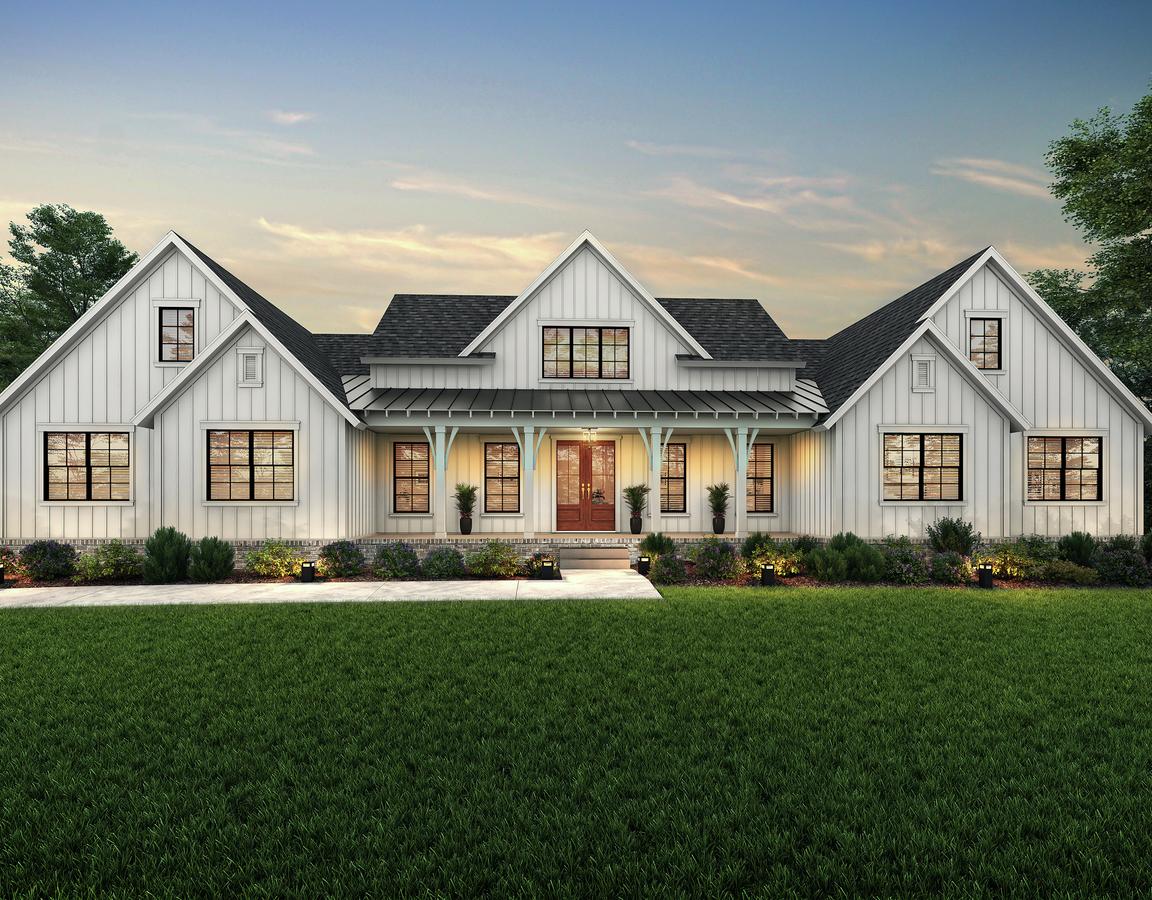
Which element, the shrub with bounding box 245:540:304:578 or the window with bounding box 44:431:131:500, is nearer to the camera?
the shrub with bounding box 245:540:304:578

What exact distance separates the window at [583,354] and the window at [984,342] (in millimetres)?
9550

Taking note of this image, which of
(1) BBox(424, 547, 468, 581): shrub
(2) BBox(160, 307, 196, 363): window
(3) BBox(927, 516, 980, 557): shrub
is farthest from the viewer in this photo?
(2) BBox(160, 307, 196, 363): window

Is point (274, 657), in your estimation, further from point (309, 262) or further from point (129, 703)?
point (309, 262)

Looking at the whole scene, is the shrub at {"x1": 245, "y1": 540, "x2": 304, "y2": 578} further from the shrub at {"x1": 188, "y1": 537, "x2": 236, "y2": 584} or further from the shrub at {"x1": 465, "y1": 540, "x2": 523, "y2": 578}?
the shrub at {"x1": 465, "y1": 540, "x2": 523, "y2": 578}

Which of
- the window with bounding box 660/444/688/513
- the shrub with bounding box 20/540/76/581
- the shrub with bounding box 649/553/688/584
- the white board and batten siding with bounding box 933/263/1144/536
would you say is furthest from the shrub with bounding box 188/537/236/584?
the white board and batten siding with bounding box 933/263/1144/536

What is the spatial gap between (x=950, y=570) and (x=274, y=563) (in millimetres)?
14974

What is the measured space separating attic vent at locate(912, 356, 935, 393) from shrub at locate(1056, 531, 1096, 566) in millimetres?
4627

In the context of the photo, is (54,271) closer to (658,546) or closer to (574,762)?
(658,546)

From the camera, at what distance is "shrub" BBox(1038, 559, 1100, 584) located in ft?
43.2

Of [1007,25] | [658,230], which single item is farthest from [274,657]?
[1007,25]

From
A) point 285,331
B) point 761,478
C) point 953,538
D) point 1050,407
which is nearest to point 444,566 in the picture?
point 285,331

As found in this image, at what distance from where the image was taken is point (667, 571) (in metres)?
13.4

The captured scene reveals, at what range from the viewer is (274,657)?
7.37m

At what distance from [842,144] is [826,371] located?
9251 mm
